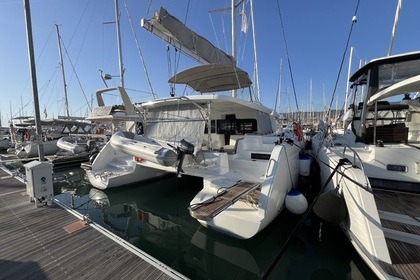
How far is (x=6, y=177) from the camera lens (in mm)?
7414

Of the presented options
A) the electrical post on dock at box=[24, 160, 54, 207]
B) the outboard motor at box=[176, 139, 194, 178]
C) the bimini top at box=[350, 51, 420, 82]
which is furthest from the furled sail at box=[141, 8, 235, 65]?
the bimini top at box=[350, 51, 420, 82]

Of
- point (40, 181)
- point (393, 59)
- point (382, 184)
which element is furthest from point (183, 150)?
point (393, 59)

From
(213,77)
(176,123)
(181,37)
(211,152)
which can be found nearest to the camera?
(211,152)

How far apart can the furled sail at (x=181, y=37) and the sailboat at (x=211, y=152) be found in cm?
3

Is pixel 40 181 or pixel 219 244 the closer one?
pixel 219 244

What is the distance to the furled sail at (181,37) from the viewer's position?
5661 mm

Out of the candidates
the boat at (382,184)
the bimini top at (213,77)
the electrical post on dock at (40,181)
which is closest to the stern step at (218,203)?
the boat at (382,184)

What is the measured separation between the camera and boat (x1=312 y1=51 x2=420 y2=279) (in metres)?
2.69

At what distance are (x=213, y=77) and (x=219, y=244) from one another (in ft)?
19.4

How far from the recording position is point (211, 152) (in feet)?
18.5

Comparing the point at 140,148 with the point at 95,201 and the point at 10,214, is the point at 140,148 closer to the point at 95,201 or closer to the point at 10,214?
the point at 95,201

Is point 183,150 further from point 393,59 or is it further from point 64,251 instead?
point 393,59

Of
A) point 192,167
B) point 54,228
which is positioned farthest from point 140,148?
point 54,228

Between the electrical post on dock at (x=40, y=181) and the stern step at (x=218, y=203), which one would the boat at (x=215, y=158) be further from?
the electrical post on dock at (x=40, y=181)
